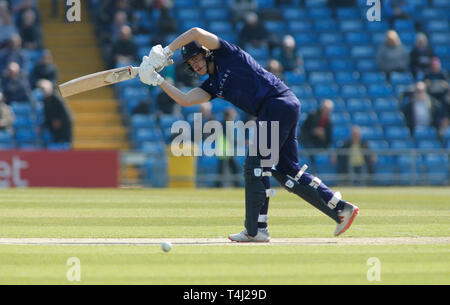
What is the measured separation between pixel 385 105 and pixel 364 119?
102 cm

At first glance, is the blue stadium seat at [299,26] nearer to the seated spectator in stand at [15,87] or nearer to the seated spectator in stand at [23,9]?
the seated spectator in stand at [23,9]

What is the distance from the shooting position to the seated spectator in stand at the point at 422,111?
26078 mm

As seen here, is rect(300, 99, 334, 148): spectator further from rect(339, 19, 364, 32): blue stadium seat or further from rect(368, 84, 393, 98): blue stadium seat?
rect(339, 19, 364, 32): blue stadium seat

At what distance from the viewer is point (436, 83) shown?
27.0 metres

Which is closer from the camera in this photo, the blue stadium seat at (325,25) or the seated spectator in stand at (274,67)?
the seated spectator in stand at (274,67)

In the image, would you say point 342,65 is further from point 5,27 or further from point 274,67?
point 5,27

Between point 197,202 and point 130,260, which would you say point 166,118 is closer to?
point 197,202

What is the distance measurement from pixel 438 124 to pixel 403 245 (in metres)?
17.3

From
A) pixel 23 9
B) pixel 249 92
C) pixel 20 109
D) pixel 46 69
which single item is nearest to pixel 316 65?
pixel 46 69

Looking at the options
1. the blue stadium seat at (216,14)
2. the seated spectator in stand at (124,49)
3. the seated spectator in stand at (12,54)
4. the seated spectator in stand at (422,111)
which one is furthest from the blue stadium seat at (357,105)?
the seated spectator in stand at (12,54)

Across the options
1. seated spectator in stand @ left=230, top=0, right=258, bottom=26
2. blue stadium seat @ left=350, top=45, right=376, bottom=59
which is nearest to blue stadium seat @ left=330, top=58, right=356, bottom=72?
blue stadium seat @ left=350, top=45, right=376, bottom=59

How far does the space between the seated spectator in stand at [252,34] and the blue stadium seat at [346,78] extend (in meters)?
2.55

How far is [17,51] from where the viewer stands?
24.7 metres
